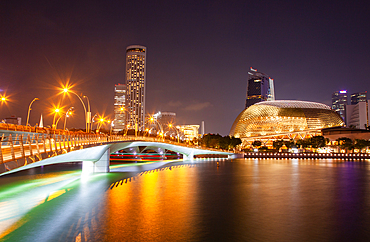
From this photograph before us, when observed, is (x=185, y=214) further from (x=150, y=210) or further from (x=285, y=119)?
(x=285, y=119)

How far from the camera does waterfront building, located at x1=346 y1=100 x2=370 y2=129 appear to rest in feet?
556

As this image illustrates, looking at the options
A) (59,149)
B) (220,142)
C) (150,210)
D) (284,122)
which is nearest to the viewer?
(150,210)

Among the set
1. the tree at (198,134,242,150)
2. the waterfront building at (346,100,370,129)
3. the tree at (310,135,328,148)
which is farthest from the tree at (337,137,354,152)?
the waterfront building at (346,100,370,129)

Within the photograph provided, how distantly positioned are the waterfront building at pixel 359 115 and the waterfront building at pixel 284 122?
19.8m

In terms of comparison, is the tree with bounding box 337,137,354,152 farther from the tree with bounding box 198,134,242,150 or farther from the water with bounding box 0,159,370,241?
the water with bounding box 0,159,370,241

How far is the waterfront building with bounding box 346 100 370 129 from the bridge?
396 feet

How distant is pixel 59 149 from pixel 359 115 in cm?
18203

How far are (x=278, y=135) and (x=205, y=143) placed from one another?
128ft

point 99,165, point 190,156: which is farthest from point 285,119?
point 99,165

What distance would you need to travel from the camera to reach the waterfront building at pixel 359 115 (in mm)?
169500

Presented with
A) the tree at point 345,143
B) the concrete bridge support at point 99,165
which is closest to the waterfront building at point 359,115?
the tree at point 345,143

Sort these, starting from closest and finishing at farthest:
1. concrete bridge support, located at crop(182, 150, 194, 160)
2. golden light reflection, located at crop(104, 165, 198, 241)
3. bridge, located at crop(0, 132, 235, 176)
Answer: golden light reflection, located at crop(104, 165, 198, 241) → bridge, located at crop(0, 132, 235, 176) → concrete bridge support, located at crop(182, 150, 194, 160)

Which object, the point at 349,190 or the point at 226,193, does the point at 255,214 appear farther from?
the point at 349,190

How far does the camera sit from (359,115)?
172 metres
